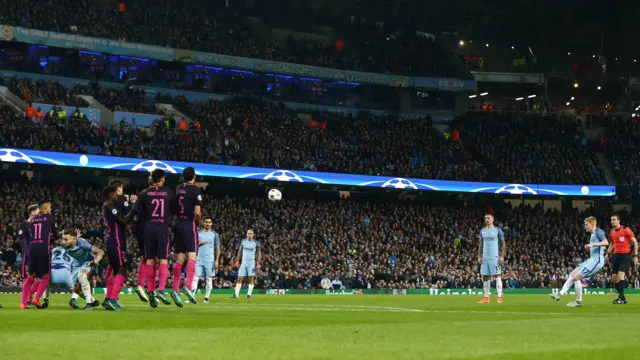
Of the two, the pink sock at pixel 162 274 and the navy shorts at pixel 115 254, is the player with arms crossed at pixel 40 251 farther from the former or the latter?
the pink sock at pixel 162 274

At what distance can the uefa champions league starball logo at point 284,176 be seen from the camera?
56.2 metres

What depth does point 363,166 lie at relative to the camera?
61469 millimetres

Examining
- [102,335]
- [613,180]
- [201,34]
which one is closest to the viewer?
[102,335]

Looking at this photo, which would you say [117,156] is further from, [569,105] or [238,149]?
[569,105]

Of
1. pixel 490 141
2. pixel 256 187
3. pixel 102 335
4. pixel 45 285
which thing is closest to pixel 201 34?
pixel 256 187

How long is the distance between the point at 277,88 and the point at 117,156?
23354 mm

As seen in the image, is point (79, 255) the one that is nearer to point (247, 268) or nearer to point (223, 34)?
point (247, 268)

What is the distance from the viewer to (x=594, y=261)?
23.9 metres

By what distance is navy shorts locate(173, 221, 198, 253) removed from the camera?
1872cm

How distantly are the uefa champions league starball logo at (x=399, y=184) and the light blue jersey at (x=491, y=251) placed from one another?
108ft

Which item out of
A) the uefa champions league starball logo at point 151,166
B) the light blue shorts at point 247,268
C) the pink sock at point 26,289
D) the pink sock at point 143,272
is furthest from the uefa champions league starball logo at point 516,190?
the pink sock at point 143,272

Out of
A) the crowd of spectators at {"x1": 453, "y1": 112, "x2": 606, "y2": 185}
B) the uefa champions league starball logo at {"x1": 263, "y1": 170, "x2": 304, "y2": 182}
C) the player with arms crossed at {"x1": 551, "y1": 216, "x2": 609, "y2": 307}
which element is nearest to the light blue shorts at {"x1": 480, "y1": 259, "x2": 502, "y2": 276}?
the player with arms crossed at {"x1": 551, "y1": 216, "x2": 609, "y2": 307}

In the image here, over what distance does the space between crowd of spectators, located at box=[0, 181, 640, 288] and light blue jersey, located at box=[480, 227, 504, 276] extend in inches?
749

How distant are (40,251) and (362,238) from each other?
3779cm
